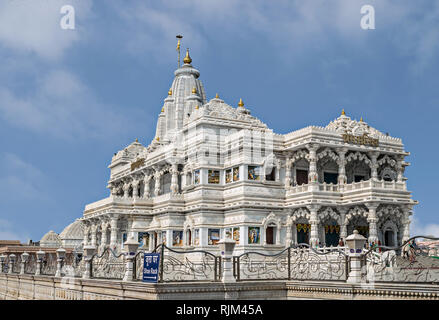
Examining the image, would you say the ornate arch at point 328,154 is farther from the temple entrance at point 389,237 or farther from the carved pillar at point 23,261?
the carved pillar at point 23,261

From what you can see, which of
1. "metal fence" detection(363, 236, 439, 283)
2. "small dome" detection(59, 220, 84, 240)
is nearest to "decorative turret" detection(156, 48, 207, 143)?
"small dome" detection(59, 220, 84, 240)

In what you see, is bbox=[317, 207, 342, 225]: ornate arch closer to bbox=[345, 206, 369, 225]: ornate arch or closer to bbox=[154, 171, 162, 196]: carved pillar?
→ bbox=[345, 206, 369, 225]: ornate arch

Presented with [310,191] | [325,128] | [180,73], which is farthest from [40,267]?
[180,73]

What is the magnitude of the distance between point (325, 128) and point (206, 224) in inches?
467

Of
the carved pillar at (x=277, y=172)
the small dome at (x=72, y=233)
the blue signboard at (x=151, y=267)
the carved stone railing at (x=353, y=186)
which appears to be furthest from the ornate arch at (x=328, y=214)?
the small dome at (x=72, y=233)

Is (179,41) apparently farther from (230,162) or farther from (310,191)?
(310,191)

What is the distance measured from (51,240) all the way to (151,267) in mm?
65724

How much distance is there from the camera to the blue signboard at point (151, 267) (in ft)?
62.4

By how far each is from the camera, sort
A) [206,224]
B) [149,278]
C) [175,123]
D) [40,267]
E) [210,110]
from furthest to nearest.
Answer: [175,123] → [210,110] → [206,224] → [40,267] → [149,278]

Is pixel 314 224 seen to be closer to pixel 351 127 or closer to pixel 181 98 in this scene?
pixel 351 127

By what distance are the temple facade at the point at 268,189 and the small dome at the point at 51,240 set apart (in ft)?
113

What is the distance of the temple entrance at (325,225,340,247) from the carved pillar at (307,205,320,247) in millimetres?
2082

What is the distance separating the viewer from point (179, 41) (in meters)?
70.6

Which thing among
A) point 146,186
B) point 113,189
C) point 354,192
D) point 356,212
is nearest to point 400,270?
point 354,192
